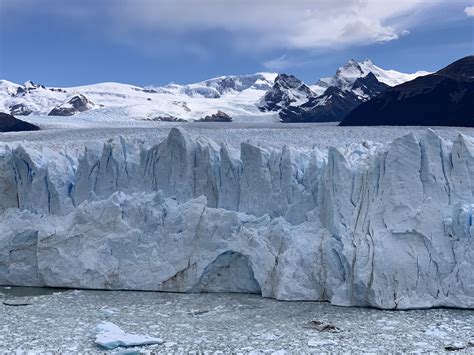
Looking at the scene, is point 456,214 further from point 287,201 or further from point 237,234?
point 237,234

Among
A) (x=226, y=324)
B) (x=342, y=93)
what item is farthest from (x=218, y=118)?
(x=226, y=324)

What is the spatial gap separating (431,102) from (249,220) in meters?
22.8

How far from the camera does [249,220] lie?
852 centimetres

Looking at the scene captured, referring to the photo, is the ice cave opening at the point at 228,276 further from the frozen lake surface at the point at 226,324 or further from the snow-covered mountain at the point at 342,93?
the snow-covered mountain at the point at 342,93

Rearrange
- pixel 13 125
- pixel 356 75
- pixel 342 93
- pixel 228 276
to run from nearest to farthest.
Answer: pixel 228 276 < pixel 13 125 < pixel 342 93 < pixel 356 75

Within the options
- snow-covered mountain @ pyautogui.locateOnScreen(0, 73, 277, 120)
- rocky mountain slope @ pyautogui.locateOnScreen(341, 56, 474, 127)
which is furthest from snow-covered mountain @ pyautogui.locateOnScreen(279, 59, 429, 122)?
rocky mountain slope @ pyautogui.locateOnScreen(341, 56, 474, 127)

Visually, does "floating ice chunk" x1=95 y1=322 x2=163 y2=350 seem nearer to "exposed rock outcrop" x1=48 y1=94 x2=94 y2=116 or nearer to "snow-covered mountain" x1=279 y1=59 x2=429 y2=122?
"snow-covered mountain" x1=279 y1=59 x2=429 y2=122

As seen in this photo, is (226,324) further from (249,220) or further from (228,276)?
(249,220)

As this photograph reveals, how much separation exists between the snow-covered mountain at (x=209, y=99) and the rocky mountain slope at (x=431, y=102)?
16263 millimetres

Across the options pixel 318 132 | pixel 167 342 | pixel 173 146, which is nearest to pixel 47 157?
pixel 173 146

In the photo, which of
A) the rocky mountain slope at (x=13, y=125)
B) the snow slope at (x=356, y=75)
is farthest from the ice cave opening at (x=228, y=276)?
the snow slope at (x=356, y=75)

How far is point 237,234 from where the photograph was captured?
327 inches

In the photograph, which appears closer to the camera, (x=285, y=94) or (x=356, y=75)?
(x=285, y=94)

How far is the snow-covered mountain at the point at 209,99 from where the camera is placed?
4912 centimetres
